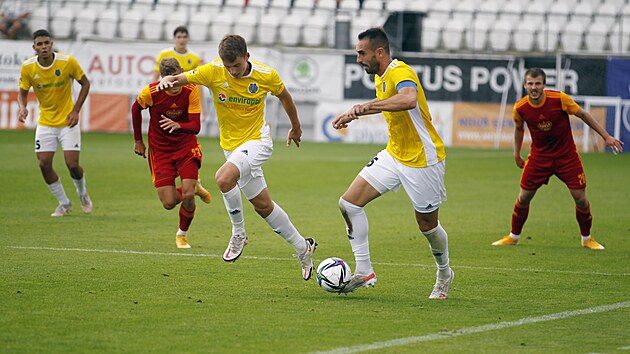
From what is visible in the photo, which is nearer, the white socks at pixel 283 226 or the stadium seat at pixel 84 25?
the white socks at pixel 283 226

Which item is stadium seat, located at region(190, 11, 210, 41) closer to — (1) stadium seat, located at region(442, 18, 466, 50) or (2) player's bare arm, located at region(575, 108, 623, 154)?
(1) stadium seat, located at region(442, 18, 466, 50)

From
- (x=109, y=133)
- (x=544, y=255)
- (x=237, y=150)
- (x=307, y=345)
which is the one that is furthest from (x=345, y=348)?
(x=109, y=133)

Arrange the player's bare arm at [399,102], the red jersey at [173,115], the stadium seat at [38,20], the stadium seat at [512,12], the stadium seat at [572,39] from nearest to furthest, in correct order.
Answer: the player's bare arm at [399,102] → the red jersey at [173,115] → the stadium seat at [572,39] → the stadium seat at [512,12] → the stadium seat at [38,20]

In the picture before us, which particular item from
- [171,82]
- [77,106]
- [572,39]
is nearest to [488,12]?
[572,39]

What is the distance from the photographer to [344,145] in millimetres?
30062

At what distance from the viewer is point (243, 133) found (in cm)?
973

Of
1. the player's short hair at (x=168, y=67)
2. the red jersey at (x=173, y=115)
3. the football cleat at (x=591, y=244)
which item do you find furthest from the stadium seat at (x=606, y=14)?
the player's short hair at (x=168, y=67)

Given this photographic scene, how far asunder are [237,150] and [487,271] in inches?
105

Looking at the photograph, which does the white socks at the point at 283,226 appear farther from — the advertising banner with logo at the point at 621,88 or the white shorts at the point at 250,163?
the advertising banner with logo at the point at 621,88

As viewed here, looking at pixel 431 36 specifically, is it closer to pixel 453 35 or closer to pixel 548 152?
pixel 453 35

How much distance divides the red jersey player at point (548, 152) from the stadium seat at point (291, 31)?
21557mm

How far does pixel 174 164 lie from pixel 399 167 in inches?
155

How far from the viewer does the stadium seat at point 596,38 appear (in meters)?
32.2

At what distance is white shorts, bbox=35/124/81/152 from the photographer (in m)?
14.5
